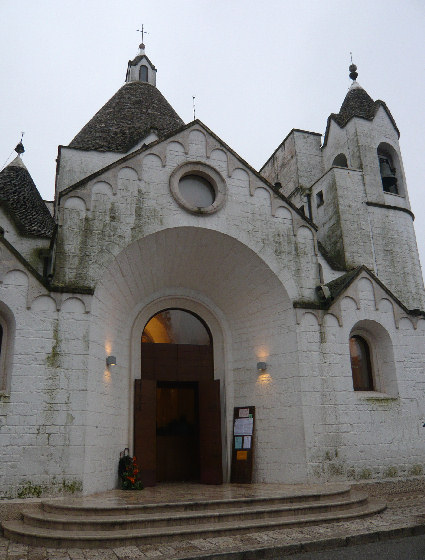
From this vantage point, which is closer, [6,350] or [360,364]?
[6,350]

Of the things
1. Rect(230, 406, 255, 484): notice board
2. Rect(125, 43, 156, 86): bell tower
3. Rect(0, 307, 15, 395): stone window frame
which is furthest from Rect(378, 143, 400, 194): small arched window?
Rect(0, 307, 15, 395): stone window frame

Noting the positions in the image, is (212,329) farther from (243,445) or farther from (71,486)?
(71,486)

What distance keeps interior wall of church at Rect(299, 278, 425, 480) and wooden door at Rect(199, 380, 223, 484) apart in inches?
105

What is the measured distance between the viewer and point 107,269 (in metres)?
11.0

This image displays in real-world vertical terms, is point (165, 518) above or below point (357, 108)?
below

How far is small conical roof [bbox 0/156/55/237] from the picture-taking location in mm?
14094

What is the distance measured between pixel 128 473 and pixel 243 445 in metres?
3.19

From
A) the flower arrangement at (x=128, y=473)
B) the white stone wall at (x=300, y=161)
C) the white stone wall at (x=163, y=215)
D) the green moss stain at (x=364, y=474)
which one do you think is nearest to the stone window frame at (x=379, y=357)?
the green moss stain at (x=364, y=474)

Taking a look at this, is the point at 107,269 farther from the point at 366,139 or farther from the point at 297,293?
the point at 366,139

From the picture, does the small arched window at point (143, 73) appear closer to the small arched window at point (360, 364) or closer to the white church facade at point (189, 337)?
the white church facade at point (189, 337)

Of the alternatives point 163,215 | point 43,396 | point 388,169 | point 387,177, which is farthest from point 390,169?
point 43,396

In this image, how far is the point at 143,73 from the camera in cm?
2317

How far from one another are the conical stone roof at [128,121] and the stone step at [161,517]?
11784 millimetres

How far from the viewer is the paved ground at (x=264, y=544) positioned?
648cm
